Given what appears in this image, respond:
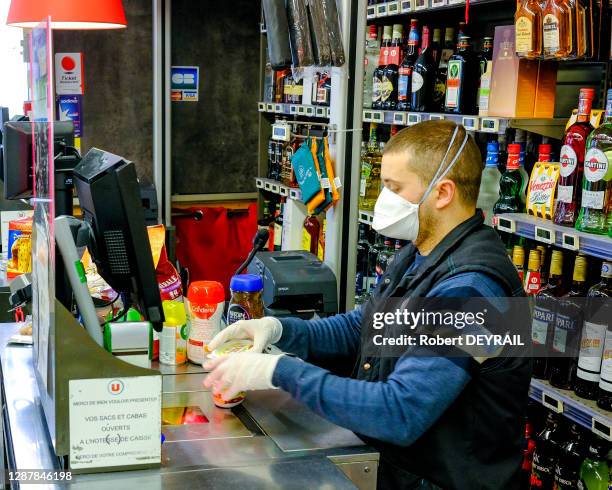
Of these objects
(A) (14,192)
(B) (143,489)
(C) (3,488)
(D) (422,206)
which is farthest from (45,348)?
(A) (14,192)

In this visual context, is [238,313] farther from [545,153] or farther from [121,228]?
[545,153]

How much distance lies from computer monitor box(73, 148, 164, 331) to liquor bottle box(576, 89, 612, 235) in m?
1.63

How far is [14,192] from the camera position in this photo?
9.92ft

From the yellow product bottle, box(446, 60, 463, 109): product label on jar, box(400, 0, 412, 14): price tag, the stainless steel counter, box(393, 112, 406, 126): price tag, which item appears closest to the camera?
the stainless steel counter

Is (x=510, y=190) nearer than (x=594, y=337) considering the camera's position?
No

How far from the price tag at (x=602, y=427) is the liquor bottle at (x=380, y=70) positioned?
1.94 m

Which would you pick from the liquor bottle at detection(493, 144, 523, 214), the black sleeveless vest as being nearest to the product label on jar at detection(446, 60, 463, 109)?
the liquor bottle at detection(493, 144, 523, 214)

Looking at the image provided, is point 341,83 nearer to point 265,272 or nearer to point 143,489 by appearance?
point 265,272

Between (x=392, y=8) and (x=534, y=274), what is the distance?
1438 millimetres

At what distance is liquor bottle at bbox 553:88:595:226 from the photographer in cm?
287

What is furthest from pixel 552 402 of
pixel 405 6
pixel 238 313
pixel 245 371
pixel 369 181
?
pixel 405 6

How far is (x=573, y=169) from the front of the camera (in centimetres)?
289

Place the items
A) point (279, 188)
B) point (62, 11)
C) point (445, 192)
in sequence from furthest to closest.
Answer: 1. point (279, 188)
2. point (62, 11)
3. point (445, 192)

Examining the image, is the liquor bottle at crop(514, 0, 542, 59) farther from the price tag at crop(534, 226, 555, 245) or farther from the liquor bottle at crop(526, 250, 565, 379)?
the liquor bottle at crop(526, 250, 565, 379)
